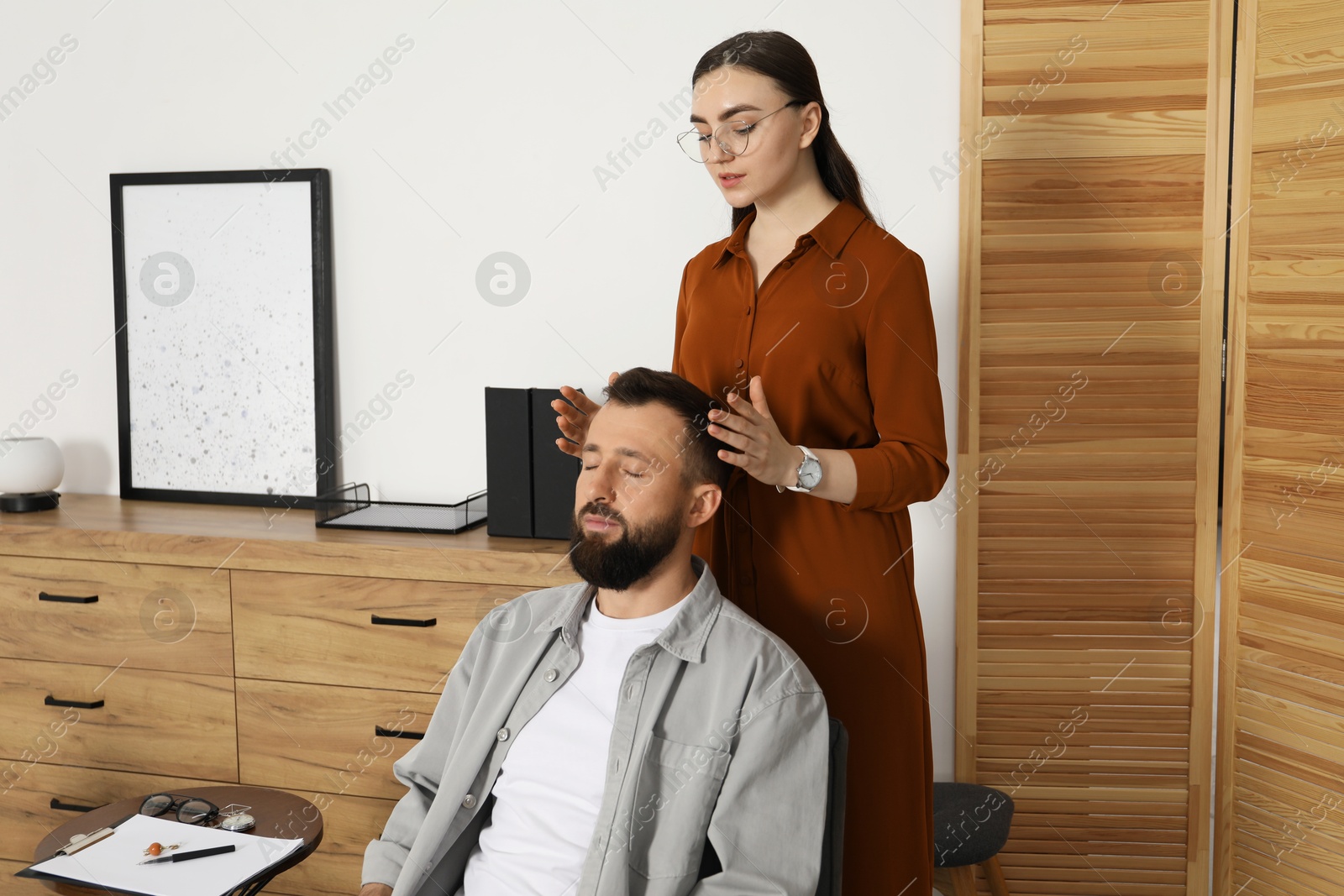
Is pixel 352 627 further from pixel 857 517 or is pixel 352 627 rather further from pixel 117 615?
pixel 857 517

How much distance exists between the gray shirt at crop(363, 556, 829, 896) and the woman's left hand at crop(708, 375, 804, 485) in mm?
225

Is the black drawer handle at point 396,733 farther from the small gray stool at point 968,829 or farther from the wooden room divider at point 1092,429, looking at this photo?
the wooden room divider at point 1092,429

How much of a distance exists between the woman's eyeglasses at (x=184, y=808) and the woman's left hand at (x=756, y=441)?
122 cm

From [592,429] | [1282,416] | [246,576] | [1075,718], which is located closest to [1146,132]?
[1282,416]

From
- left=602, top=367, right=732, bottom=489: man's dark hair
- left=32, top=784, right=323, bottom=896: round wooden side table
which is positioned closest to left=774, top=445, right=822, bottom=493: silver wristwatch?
left=602, top=367, right=732, bottom=489: man's dark hair

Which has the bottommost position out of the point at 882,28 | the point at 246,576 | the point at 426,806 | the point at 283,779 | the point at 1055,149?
the point at 283,779

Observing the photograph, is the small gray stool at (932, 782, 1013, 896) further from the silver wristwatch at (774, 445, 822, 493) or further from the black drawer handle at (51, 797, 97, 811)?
the black drawer handle at (51, 797, 97, 811)

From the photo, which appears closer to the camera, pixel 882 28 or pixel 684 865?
pixel 684 865

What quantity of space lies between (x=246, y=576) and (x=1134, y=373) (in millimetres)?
1952

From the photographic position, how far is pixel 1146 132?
2.15m

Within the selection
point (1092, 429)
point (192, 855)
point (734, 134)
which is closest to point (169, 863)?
point (192, 855)

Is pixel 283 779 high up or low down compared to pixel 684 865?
down

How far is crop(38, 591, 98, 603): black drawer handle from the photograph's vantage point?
2393 millimetres

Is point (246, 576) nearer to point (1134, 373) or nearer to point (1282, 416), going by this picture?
point (1134, 373)
